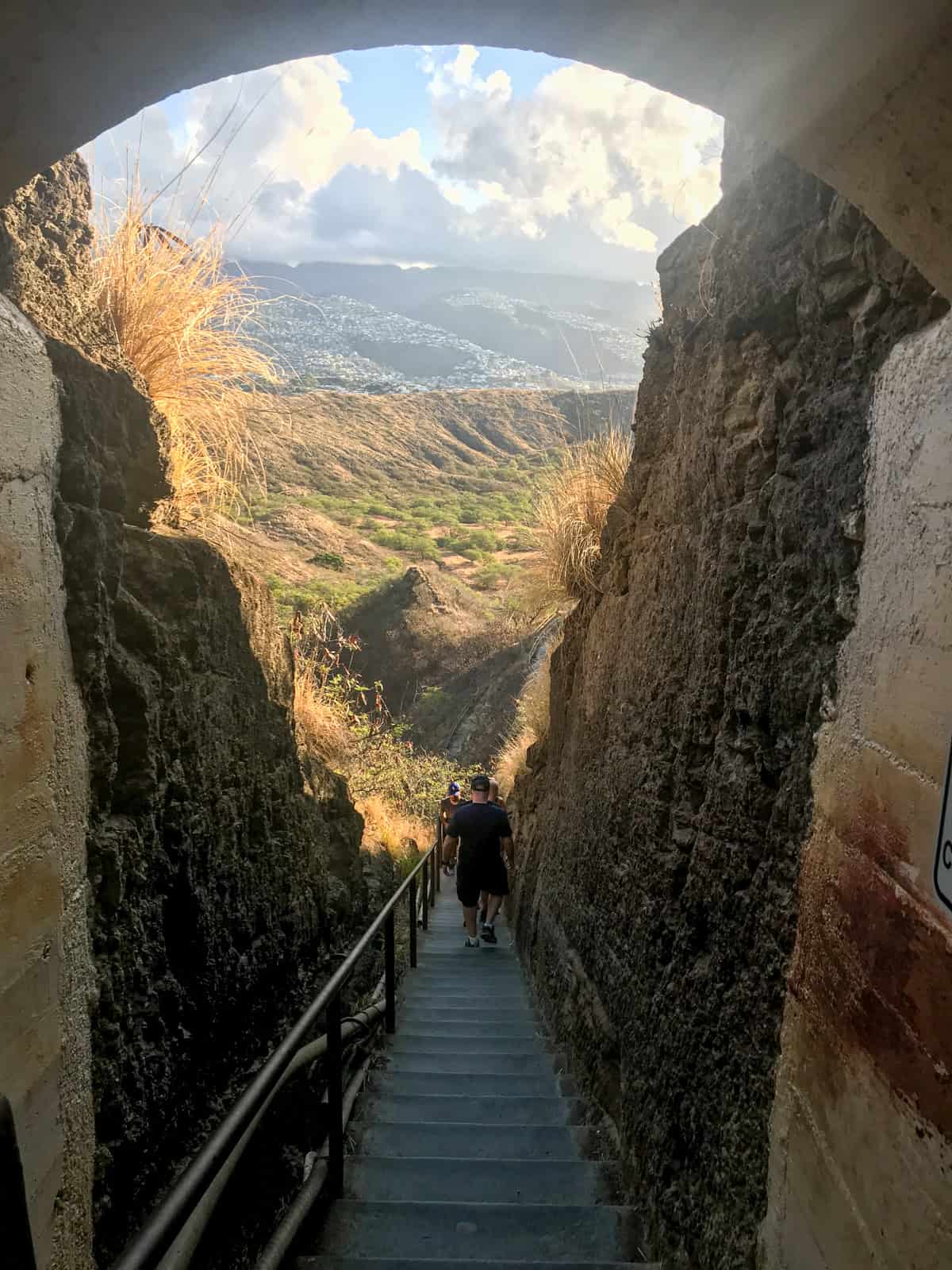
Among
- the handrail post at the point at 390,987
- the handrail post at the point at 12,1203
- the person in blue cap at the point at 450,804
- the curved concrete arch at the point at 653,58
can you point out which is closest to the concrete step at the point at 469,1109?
the handrail post at the point at 390,987

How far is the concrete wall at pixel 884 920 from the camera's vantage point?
1.45 meters

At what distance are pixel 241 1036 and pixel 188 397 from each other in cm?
289

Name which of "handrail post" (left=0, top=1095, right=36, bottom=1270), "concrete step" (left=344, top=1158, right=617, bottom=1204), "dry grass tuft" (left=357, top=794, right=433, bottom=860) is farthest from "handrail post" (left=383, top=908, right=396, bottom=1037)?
"dry grass tuft" (left=357, top=794, right=433, bottom=860)

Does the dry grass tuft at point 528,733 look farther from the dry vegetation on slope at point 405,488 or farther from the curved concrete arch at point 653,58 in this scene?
the dry vegetation on slope at point 405,488

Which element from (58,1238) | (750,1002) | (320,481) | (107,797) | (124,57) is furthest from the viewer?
(320,481)

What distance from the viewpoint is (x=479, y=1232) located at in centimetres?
297

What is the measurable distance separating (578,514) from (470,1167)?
4.43 meters

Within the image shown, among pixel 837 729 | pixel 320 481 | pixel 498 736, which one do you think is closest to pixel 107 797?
pixel 837 729

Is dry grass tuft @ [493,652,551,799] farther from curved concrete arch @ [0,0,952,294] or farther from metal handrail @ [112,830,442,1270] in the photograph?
curved concrete arch @ [0,0,952,294]

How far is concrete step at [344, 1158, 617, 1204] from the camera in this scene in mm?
3271

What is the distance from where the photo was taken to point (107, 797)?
2717mm

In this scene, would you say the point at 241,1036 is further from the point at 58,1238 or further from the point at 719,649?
the point at 719,649

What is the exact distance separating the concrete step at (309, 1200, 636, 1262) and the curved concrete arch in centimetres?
299

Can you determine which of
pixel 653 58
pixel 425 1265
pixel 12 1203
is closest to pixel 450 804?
pixel 425 1265
